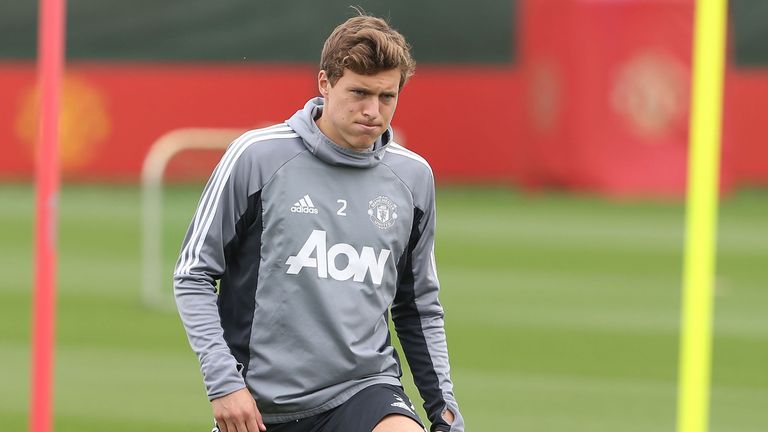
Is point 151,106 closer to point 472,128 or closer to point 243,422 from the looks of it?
point 472,128

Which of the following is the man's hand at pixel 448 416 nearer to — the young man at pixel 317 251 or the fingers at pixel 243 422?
the young man at pixel 317 251

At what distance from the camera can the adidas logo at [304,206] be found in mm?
4469

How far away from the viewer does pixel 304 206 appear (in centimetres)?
448

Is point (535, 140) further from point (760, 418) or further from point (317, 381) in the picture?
point (317, 381)

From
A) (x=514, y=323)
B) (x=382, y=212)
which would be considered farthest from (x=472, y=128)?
(x=382, y=212)

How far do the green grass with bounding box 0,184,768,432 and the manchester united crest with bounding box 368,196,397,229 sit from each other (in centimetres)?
362

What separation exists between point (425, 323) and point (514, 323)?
21.8 ft

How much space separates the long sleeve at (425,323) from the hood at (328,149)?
22 cm

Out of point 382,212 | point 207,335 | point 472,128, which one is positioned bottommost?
point 207,335

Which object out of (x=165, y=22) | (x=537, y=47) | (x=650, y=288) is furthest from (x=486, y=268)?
(x=165, y=22)

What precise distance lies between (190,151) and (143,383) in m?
11.1

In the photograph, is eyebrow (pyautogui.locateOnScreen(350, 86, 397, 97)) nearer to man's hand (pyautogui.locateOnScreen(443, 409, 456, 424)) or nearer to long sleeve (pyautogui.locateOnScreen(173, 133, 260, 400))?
long sleeve (pyautogui.locateOnScreen(173, 133, 260, 400))

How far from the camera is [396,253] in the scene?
4.60 meters

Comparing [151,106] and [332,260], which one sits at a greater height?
[151,106]
